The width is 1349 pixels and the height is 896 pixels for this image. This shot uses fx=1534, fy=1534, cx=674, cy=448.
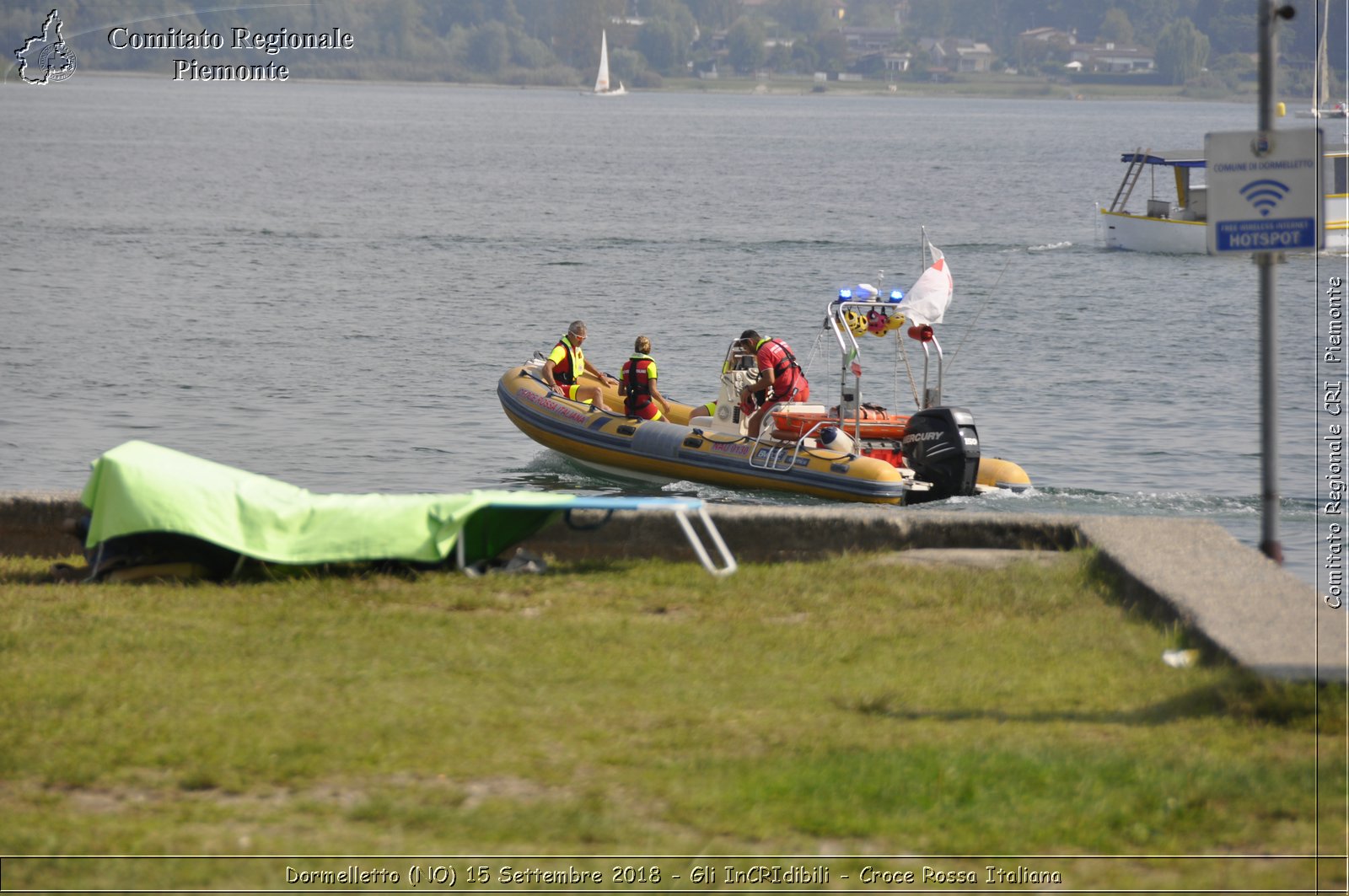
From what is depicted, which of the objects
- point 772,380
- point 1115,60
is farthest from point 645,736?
point 1115,60

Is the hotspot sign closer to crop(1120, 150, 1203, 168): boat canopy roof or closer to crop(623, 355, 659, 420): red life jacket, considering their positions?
crop(623, 355, 659, 420): red life jacket

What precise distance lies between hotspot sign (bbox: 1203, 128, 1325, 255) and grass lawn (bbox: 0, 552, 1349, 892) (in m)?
1.76

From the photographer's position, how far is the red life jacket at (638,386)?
15844 millimetres

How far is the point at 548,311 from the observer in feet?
105

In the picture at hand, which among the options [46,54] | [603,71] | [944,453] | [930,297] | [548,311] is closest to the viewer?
[930,297]

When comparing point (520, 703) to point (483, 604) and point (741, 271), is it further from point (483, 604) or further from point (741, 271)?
point (741, 271)

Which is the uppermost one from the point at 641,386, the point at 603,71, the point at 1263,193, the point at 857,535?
the point at 603,71

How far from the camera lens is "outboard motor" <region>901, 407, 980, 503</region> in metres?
13.8

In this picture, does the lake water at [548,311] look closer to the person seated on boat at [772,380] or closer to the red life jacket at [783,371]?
the person seated on boat at [772,380]

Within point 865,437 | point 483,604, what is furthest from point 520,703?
point 865,437

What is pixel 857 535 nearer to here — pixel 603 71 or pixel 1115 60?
pixel 603 71

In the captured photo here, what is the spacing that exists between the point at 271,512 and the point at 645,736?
2960mm

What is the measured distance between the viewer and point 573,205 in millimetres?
57438

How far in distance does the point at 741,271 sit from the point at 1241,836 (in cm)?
3444
